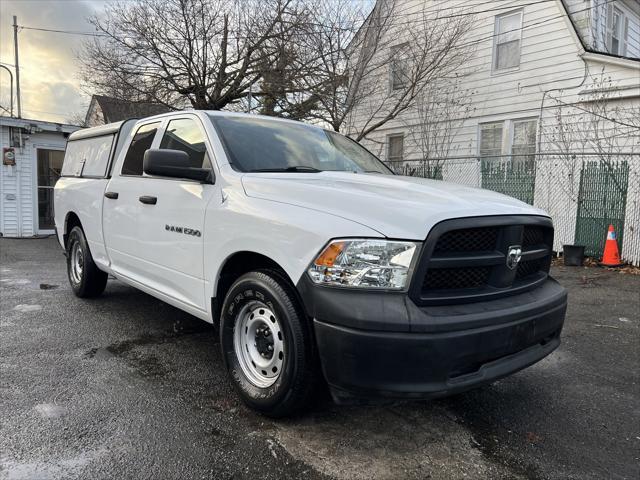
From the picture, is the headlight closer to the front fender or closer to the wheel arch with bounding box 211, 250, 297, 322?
the front fender

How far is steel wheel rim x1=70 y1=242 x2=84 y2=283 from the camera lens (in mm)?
5691

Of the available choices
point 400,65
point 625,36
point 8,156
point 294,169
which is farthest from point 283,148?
point 625,36

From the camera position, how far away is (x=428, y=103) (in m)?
13.5

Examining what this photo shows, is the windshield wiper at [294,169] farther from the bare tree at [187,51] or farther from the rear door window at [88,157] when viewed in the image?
the bare tree at [187,51]

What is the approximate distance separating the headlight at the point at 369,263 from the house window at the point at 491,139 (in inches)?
436

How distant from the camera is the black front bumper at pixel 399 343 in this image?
2217 millimetres

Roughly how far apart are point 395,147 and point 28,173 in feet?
34.6

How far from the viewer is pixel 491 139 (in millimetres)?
12781

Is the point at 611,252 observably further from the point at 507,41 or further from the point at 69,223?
the point at 69,223

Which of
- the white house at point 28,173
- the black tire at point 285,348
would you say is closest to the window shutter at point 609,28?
the black tire at point 285,348

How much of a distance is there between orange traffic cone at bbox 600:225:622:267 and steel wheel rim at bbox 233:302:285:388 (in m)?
7.80

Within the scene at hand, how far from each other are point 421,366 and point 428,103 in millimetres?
12322

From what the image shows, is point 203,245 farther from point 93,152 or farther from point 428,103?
point 428,103

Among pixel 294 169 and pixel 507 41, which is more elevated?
pixel 507 41
